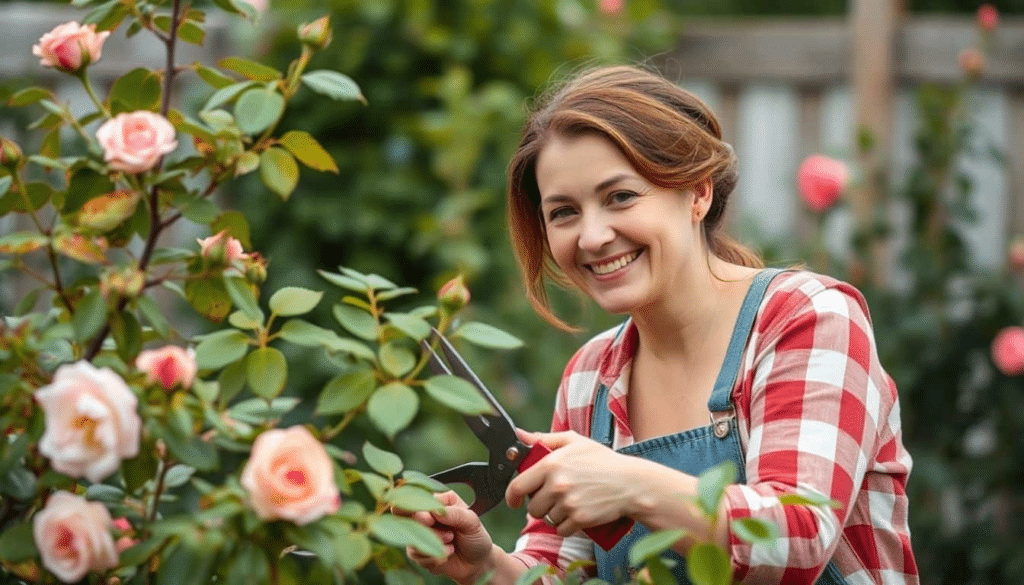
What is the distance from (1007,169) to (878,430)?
6.47 ft

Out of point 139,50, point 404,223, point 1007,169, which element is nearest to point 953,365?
point 1007,169

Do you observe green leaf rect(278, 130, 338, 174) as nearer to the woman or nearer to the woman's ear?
the woman

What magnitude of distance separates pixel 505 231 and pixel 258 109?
2059mm

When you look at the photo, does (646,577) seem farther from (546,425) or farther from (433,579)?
(546,425)

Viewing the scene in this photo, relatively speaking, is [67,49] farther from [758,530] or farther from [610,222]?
[758,530]

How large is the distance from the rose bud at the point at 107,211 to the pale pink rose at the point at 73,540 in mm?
259

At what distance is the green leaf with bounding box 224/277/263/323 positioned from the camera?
114 cm

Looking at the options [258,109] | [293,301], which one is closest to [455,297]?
[293,301]

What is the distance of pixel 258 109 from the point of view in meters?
1.17

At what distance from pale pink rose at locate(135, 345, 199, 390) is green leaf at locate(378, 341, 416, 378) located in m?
0.17

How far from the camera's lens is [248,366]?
115 cm

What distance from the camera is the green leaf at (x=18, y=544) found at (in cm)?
105

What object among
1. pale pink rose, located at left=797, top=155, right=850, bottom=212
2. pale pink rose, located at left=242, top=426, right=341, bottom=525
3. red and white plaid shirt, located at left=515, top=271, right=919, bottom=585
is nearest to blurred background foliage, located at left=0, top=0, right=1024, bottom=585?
pale pink rose, located at left=797, top=155, right=850, bottom=212

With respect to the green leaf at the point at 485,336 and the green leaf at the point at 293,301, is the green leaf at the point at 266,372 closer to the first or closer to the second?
the green leaf at the point at 293,301
